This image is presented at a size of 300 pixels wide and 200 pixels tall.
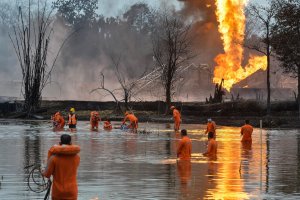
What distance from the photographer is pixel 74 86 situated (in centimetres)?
13212

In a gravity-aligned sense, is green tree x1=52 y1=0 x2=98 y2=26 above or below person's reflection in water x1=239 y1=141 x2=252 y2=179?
above

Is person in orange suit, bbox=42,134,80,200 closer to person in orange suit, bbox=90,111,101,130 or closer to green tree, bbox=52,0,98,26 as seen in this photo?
person in orange suit, bbox=90,111,101,130

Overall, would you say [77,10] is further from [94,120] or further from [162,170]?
[162,170]

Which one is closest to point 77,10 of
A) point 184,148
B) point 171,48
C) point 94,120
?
point 171,48

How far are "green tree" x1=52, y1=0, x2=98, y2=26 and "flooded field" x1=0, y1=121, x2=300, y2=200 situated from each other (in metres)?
111

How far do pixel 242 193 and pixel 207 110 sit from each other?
54.4 m

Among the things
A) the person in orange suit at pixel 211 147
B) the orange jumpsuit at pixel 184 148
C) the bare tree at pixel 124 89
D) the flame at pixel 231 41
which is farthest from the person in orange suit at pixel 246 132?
the flame at pixel 231 41

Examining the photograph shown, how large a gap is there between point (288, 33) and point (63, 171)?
186 feet

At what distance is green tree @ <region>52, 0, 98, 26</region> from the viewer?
149 meters

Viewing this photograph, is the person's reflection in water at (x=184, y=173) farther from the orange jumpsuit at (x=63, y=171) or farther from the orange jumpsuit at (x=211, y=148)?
the orange jumpsuit at (x=63, y=171)

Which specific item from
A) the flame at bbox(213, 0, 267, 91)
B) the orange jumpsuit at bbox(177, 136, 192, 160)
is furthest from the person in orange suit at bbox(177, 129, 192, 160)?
the flame at bbox(213, 0, 267, 91)

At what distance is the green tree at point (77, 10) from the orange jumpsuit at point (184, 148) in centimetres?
11894

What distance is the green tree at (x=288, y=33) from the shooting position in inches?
2694

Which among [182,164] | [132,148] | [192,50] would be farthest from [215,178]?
[192,50]
